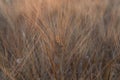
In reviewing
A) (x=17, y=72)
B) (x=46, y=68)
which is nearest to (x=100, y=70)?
(x=46, y=68)

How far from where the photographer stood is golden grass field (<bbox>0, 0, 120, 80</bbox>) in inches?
72.0

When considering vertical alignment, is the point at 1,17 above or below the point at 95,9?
below

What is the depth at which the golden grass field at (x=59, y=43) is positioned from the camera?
1.83 meters

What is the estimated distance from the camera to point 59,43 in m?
1.83

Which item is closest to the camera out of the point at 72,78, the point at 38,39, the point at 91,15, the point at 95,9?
the point at 72,78

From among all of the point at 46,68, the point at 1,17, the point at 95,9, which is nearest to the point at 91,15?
the point at 95,9

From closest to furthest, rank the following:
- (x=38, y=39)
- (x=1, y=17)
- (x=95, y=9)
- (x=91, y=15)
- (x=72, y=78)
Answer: (x=72, y=78), (x=38, y=39), (x=91, y=15), (x=95, y=9), (x=1, y=17)

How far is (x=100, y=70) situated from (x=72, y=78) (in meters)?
0.16

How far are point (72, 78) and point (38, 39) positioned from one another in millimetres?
316

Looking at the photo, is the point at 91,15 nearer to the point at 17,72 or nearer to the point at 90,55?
the point at 90,55

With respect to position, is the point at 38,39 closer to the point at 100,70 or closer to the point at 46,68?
the point at 46,68

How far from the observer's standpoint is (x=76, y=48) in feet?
6.17

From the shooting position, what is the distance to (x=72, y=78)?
70.8 inches

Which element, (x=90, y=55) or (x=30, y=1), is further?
(x=30, y=1)
